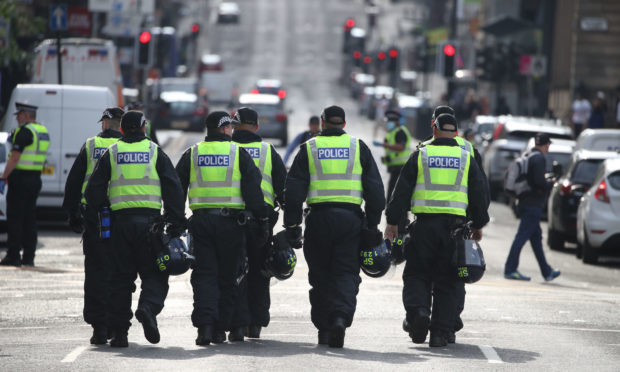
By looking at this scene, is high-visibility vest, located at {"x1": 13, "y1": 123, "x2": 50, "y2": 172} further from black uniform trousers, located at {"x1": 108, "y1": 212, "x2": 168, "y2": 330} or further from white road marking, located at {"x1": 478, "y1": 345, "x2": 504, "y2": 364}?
white road marking, located at {"x1": 478, "y1": 345, "x2": 504, "y2": 364}

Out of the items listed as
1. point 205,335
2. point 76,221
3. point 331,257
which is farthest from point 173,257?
point 331,257

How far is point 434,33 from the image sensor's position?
9856cm

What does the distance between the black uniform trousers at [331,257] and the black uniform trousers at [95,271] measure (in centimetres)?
156

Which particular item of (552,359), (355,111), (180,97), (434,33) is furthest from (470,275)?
(434,33)

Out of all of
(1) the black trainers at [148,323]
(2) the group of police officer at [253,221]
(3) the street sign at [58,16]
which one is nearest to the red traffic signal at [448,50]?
(3) the street sign at [58,16]

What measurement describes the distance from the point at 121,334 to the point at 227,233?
1.11 metres

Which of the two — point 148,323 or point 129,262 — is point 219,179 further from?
point 148,323

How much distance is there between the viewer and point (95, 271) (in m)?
11.2

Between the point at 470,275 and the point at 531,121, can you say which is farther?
the point at 531,121

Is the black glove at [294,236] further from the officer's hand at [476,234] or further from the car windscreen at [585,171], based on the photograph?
the car windscreen at [585,171]

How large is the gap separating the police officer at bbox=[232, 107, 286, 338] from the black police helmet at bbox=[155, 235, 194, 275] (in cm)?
74

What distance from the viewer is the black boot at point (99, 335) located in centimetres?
1094

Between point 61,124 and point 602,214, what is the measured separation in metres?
7.98

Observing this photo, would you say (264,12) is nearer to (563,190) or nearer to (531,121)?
(531,121)
